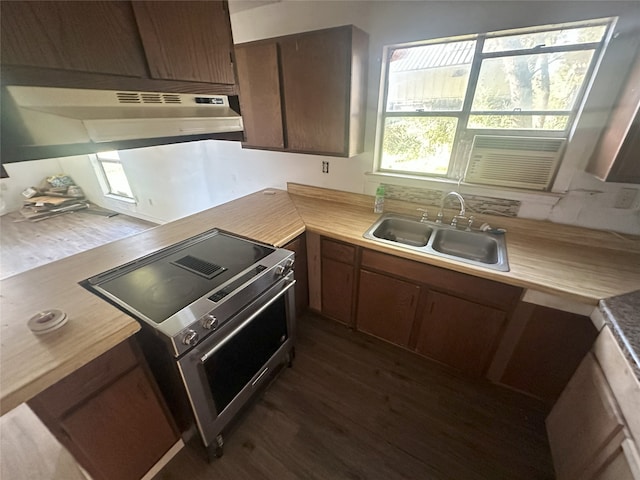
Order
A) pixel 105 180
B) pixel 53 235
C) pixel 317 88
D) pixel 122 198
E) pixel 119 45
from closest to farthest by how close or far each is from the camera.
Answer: pixel 119 45 → pixel 317 88 → pixel 53 235 → pixel 122 198 → pixel 105 180

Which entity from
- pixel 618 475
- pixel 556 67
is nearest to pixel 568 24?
pixel 556 67

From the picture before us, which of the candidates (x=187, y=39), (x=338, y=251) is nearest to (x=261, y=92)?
(x=187, y=39)

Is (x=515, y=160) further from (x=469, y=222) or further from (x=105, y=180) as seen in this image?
(x=105, y=180)

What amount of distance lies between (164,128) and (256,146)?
119 centimetres

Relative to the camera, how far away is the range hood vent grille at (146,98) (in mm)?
937

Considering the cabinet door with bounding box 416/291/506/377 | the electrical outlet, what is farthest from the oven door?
the electrical outlet

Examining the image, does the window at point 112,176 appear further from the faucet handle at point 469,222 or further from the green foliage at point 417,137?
the faucet handle at point 469,222

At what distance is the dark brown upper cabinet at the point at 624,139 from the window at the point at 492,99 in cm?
18

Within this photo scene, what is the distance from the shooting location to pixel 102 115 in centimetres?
86

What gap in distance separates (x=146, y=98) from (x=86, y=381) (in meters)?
1.07

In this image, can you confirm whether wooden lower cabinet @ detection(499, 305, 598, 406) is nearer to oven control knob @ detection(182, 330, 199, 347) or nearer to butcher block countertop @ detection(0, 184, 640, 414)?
butcher block countertop @ detection(0, 184, 640, 414)

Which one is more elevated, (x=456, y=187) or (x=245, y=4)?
(x=245, y=4)

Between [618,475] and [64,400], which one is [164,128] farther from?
[618,475]

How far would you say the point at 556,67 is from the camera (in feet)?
4.66
